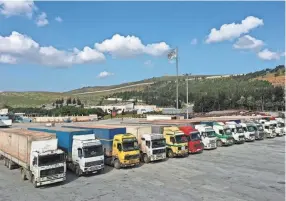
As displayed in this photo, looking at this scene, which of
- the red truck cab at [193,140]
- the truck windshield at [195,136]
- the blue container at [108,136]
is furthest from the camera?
the truck windshield at [195,136]

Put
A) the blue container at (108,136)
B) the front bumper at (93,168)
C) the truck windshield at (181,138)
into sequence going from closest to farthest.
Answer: the front bumper at (93,168)
the blue container at (108,136)
the truck windshield at (181,138)

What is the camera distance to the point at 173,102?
479 ft

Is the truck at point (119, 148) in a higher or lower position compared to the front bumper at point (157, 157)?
higher

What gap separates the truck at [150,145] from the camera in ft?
84.3

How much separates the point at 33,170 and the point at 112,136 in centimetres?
772

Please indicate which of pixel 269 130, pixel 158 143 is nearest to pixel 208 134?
pixel 158 143

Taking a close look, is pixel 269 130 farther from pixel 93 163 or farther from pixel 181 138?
pixel 93 163

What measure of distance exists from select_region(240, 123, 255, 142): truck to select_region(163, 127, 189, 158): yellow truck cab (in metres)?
13.6

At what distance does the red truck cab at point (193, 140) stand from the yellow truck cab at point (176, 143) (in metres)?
1.09

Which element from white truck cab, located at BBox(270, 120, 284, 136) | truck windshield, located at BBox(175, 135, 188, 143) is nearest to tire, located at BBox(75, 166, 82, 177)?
truck windshield, located at BBox(175, 135, 188, 143)

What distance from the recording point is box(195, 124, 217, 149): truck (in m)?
32.7

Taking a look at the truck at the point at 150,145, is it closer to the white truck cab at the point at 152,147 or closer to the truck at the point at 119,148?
the white truck cab at the point at 152,147

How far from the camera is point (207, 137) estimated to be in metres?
32.8

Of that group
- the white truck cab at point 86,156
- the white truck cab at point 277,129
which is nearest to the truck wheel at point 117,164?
the white truck cab at point 86,156
